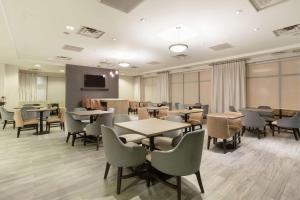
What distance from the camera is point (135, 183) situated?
2436mm

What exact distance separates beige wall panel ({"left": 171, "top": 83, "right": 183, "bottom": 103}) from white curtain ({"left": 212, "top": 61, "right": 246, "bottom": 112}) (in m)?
2.40

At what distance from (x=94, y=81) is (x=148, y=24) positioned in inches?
263

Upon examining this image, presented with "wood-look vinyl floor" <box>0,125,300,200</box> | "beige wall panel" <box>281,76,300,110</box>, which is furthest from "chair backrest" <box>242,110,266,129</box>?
"beige wall panel" <box>281,76,300,110</box>

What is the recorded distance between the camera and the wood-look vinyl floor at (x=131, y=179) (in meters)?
2.17

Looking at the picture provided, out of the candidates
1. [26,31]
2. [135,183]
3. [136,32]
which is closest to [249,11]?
[136,32]

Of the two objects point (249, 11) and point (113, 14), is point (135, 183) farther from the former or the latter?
point (249, 11)

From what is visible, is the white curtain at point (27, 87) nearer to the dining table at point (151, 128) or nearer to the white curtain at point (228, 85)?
the dining table at point (151, 128)

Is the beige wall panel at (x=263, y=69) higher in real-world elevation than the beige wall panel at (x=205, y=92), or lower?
higher

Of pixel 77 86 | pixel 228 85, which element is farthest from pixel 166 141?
pixel 77 86

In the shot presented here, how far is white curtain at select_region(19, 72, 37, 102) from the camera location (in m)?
10.4

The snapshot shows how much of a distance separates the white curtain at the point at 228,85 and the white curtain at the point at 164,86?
10.7 ft

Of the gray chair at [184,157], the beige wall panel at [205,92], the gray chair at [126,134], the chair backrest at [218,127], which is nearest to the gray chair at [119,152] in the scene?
the gray chair at [184,157]

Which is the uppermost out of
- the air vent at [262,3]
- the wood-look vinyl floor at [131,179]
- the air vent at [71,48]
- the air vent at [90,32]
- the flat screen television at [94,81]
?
the air vent at [71,48]

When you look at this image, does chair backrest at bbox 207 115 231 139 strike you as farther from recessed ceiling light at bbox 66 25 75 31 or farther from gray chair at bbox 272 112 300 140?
recessed ceiling light at bbox 66 25 75 31
